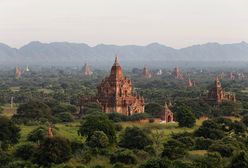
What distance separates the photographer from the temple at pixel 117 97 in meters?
77.2

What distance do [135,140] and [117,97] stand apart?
2545 centimetres

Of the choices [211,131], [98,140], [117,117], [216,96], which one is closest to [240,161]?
[98,140]

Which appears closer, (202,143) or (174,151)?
(174,151)

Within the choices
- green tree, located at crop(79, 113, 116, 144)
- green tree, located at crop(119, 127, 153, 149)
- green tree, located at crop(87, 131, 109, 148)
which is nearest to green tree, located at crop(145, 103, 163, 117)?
green tree, located at crop(79, 113, 116, 144)

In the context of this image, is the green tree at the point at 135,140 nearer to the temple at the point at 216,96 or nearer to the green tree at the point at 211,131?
the green tree at the point at 211,131

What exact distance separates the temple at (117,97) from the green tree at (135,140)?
23260mm

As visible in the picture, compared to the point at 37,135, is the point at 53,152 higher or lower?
lower

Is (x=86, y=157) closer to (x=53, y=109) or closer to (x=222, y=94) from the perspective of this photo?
(x=53, y=109)

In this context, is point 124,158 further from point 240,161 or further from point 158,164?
point 240,161

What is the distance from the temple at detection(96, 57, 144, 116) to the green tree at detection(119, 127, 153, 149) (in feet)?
76.3

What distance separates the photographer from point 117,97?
77562 millimetres

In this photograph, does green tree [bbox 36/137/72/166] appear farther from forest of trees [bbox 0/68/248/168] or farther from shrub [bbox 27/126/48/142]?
shrub [bbox 27/126/48/142]

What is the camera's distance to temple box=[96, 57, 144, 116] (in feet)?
253

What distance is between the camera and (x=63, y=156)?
151ft
